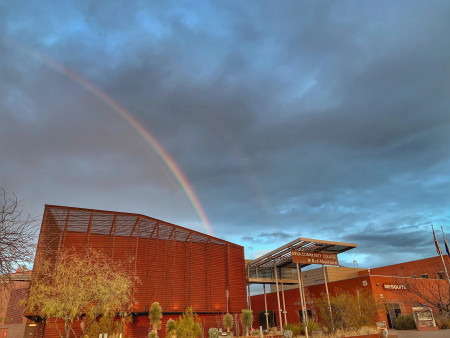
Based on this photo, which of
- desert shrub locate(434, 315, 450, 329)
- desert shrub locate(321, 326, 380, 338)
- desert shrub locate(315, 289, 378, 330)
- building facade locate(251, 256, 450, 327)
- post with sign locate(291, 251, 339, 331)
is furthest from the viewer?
building facade locate(251, 256, 450, 327)

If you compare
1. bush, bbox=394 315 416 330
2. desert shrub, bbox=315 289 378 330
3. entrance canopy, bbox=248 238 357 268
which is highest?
entrance canopy, bbox=248 238 357 268

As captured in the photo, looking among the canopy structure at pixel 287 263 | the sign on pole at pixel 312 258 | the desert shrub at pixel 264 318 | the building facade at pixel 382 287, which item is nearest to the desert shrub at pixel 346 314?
the canopy structure at pixel 287 263

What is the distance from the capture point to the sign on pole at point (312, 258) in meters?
29.0

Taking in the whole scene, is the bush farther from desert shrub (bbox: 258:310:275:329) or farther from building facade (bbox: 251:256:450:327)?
desert shrub (bbox: 258:310:275:329)

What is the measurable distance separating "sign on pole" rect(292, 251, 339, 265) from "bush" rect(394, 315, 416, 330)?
9119 millimetres

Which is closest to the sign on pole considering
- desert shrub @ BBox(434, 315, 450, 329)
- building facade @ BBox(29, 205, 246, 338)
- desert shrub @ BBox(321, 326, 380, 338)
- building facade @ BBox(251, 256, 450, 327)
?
building facade @ BBox(251, 256, 450, 327)

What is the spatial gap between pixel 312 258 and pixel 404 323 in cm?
1206

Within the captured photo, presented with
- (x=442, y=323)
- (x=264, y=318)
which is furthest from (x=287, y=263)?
(x=442, y=323)

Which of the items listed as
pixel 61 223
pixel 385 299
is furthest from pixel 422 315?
pixel 61 223

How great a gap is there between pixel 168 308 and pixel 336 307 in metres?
17.9

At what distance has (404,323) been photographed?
3181cm

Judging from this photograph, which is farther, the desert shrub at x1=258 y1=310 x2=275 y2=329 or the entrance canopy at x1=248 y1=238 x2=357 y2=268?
the desert shrub at x1=258 y1=310 x2=275 y2=329

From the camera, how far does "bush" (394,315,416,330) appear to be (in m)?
31.1

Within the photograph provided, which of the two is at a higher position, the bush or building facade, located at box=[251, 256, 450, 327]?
building facade, located at box=[251, 256, 450, 327]
